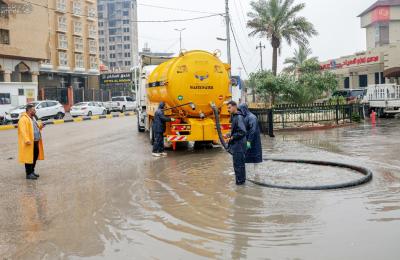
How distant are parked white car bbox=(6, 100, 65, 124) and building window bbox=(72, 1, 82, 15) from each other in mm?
33642

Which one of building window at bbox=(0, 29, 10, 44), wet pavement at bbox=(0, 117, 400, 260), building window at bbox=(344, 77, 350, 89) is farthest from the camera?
building window at bbox=(344, 77, 350, 89)

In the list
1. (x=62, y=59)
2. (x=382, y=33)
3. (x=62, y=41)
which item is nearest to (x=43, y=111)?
(x=62, y=59)

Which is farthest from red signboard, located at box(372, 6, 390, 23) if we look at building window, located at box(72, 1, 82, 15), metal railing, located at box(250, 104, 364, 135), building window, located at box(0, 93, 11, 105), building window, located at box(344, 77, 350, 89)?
building window, located at box(0, 93, 11, 105)

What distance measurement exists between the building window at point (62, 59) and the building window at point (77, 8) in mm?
6649

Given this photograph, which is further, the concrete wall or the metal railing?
the concrete wall

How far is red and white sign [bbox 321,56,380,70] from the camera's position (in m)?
42.9

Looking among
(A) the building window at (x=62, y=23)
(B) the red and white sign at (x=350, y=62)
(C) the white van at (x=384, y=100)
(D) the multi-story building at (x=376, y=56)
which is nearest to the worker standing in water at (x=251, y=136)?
(C) the white van at (x=384, y=100)

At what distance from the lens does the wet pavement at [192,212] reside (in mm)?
5527

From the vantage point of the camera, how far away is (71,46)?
2613 inches

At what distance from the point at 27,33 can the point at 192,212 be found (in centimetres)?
4718

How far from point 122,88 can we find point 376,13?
128 ft

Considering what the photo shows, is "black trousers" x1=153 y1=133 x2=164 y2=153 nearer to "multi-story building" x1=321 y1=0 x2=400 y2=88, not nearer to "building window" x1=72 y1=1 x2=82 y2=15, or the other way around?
"multi-story building" x1=321 y1=0 x2=400 y2=88

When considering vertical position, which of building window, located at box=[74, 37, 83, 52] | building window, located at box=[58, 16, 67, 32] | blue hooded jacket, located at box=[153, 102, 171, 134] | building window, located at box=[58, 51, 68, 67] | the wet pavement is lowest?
the wet pavement

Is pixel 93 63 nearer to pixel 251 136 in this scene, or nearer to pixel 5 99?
pixel 5 99
